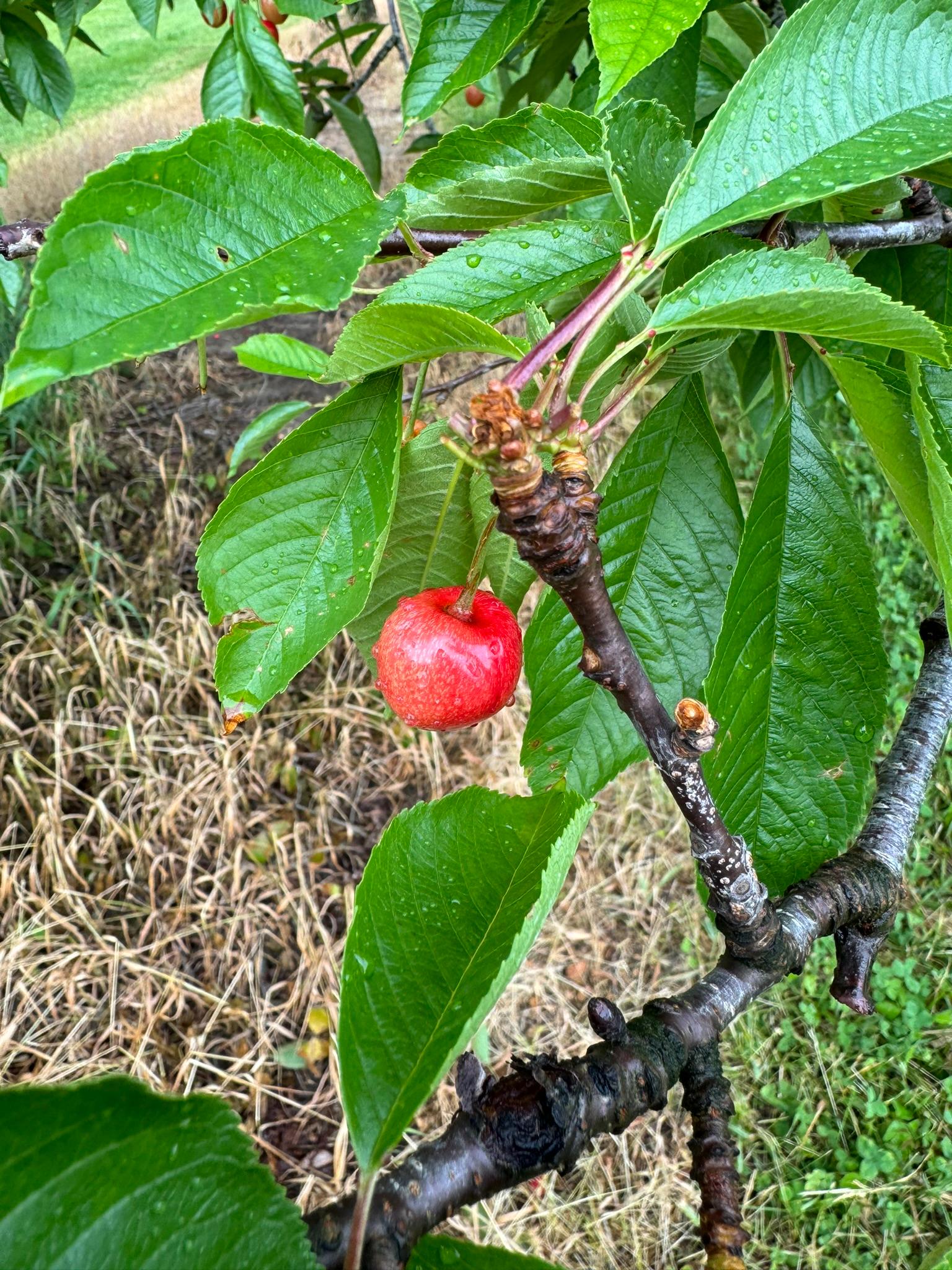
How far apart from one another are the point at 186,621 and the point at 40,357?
2.10 metres

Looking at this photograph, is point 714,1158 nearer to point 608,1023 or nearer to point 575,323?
point 608,1023

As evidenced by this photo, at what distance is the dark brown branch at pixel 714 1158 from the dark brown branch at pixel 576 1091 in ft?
0.06

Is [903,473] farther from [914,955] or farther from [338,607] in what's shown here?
[914,955]

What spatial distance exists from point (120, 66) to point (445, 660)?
10.1 ft

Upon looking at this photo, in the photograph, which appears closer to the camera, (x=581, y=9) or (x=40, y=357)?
(x=40, y=357)

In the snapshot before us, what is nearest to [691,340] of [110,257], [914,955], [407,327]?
[407,327]

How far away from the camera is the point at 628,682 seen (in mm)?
392

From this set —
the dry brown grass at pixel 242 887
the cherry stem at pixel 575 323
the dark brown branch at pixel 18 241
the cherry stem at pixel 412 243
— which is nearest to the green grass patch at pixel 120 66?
the dry brown grass at pixel 242 887

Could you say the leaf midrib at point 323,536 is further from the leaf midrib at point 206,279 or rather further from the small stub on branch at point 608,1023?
the small stub on branch at point 608,1023

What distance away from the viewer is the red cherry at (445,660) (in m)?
0.55

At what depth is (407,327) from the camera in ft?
1.29

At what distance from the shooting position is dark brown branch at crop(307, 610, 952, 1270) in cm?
34

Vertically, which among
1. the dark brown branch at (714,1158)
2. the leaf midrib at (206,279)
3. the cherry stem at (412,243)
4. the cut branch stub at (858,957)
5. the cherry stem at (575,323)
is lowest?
the cut branch stub at (858,957)

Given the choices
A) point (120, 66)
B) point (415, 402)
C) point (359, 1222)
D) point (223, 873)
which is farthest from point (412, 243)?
point (120, 66)
